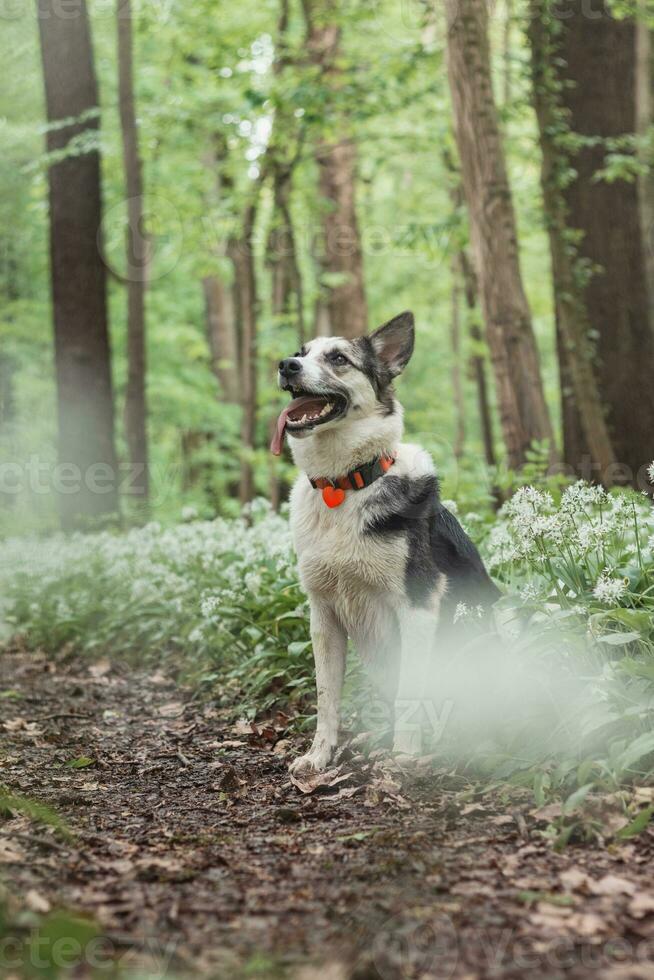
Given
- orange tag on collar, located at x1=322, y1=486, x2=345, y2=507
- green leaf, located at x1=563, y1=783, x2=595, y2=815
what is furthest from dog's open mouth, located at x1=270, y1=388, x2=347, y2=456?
green leaf, located at x1=563, y1=783, x2=595, y2=815

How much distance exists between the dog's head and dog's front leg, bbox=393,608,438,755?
1013mm

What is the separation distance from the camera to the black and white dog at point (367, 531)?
181 inches

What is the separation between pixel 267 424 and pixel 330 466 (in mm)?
15533

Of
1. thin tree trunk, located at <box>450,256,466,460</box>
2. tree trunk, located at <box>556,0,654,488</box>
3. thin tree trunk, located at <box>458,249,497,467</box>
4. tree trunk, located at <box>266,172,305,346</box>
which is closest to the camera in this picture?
tree trunk, located at <box>556,0,654,488</box>

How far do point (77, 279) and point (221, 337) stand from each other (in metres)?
9.23

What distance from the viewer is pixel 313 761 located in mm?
4652

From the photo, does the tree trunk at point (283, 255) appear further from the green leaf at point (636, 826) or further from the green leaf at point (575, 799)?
the green leaf at point (636, 826)

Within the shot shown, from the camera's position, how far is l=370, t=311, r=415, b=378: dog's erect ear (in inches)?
196

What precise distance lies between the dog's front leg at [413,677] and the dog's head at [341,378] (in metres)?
1.01

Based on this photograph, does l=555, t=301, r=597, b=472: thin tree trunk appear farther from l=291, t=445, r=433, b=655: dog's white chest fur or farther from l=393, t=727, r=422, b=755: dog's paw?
l=393, t=727, r=422, b=755: dog's paw

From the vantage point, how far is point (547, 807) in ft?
12.0

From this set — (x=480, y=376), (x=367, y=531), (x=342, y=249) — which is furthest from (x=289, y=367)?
(x=480, y=376)

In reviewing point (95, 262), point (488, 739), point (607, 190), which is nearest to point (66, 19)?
point (95, 262)

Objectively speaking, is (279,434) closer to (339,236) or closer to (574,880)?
(574,880)
